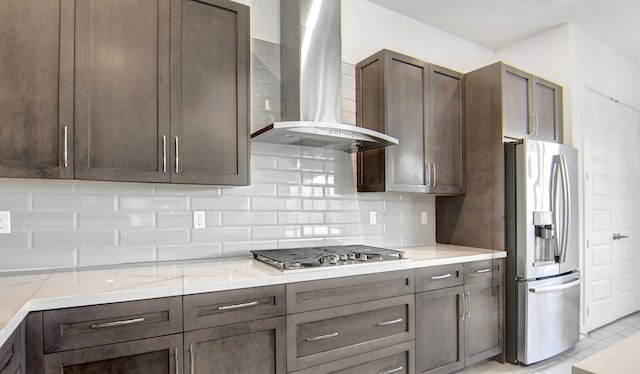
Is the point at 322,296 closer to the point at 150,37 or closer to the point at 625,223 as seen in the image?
the point at 150,37

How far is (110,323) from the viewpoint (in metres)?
1.44

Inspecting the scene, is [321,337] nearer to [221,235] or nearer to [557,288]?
[221,235]

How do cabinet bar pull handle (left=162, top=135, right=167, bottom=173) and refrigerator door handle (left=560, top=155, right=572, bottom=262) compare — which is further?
refrigerator door handle (left=560, top=155, right=572, bottom=262)

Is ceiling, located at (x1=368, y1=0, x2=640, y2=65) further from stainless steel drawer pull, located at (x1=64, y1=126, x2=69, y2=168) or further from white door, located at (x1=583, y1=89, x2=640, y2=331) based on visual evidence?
stainless steel drawer pull, located at (x1=64, y1=126, x2=69, y2=168)

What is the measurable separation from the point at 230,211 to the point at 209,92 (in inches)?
31.7

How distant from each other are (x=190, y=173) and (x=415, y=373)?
6.21ft

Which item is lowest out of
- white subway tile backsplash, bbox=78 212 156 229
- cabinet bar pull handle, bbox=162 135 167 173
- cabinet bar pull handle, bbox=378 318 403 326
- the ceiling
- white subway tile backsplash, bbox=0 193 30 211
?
cabinet bar pull handle, bbox=378 318 403 326

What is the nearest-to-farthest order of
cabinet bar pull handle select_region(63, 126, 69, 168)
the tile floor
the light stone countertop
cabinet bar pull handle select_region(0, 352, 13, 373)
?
cabinet bar pull handle select_region(0, 352, 13, 373) < the light stone countertop < cabinet bar pull handle select_region(63, 126, 69, 168) < the tile floor

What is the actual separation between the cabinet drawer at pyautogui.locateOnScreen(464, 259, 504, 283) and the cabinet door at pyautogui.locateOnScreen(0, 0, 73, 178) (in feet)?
8.43

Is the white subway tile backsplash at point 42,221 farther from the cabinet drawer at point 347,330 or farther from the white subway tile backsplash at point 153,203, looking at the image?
the cabinet drawer at point 347,330

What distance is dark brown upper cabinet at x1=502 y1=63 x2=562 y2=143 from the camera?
118 inches

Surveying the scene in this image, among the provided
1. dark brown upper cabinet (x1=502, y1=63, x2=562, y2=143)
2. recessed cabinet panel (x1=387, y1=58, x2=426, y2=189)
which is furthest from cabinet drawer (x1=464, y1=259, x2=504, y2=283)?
dark brown upper cabinet (x1=502, y1=63, x2=562, y2=143)

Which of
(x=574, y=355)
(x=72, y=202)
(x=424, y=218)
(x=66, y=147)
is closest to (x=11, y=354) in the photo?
(x=66, y=147)

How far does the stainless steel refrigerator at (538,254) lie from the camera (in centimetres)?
279
